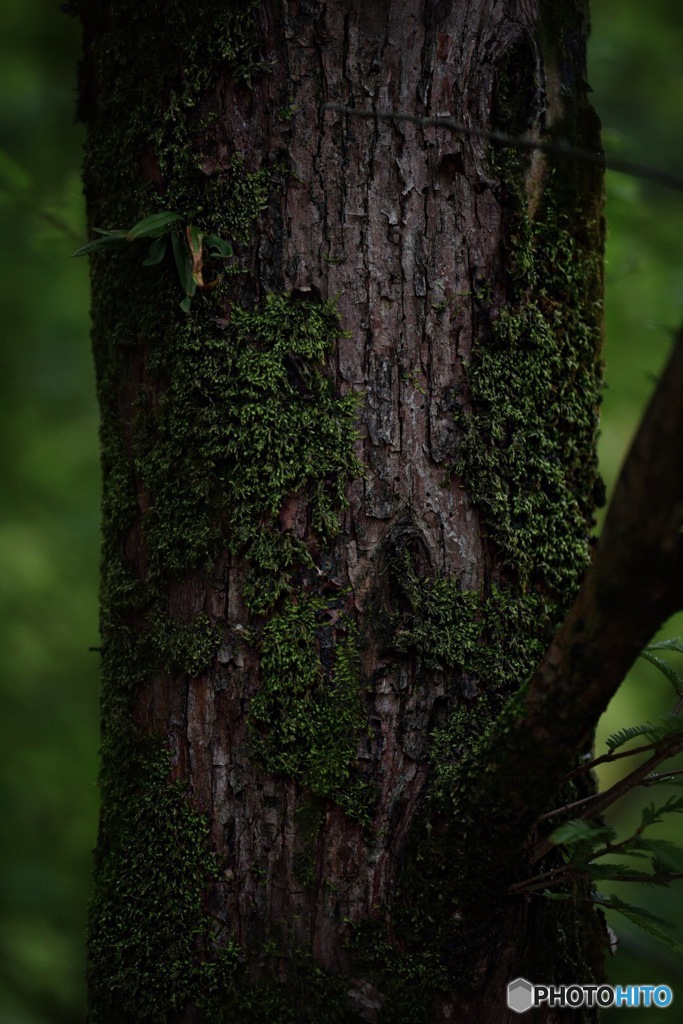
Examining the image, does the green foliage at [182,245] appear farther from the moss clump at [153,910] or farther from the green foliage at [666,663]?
the green foliage at [666,663]

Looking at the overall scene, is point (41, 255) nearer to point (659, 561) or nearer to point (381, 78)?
point (381, 78)

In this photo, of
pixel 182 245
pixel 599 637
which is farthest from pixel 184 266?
pixel 599 637

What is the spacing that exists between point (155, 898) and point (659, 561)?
3.57ft

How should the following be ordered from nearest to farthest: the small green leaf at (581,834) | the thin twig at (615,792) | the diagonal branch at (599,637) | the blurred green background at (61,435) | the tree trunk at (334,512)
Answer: the diagonal branch at (599,637)
the small green leaf at (581,834)
the thin twig at (615,792)
the tree trunk at (334,512)
the blurred green background at (61,435)

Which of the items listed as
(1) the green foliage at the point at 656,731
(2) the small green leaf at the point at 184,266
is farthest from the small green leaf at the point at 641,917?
(2) the small green leaf at the point at 184,266

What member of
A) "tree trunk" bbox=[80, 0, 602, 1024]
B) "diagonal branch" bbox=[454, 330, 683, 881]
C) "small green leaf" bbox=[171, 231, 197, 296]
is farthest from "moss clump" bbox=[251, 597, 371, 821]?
"small green leaf" bbox=[171, 231, 197, 296]

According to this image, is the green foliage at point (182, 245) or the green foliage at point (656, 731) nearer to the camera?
the green foliage at point (656, 731)

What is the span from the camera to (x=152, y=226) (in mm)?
1381

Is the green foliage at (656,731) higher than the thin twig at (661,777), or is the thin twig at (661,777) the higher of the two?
the green foliage at (656,731)

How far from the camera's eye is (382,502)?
1338 millimetres

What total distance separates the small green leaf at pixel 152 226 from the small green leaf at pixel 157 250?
0.05 ft

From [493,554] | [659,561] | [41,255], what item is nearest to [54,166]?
[41,255]

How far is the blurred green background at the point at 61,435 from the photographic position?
3699mm

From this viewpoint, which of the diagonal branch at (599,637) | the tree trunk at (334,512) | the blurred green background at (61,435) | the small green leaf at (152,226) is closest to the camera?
the diagonal branch at (599,637)
